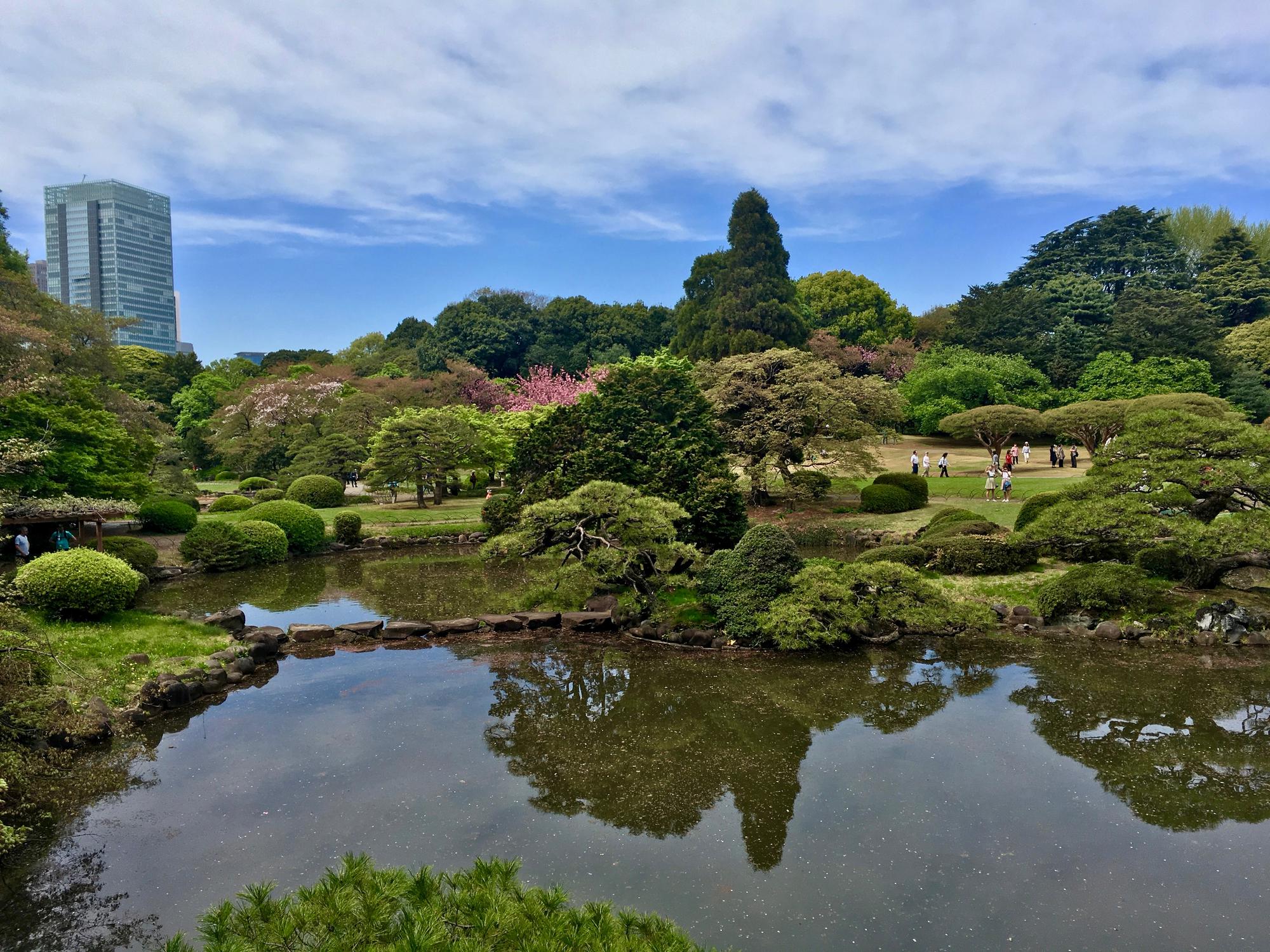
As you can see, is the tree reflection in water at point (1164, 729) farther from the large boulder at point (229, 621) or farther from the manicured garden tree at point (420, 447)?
the manicured garden tree at point (420, 447)

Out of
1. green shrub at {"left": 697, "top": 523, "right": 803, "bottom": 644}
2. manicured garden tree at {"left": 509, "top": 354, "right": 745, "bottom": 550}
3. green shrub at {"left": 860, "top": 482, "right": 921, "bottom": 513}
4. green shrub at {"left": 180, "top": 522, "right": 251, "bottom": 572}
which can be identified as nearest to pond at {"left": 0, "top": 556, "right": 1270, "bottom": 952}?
green shrub at {"left": 697, "top": 523, "right": 803, "bottom": 644}

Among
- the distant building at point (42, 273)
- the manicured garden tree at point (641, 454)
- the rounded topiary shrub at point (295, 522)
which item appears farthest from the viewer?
the distant building at point (42, 273)

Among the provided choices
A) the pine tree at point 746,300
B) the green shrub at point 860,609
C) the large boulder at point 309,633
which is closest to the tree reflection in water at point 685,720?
the green shrub at point 860,609

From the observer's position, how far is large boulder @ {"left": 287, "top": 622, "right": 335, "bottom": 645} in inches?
531

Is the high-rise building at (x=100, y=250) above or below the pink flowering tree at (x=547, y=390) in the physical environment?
above

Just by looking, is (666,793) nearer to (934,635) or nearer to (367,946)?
(367,946)

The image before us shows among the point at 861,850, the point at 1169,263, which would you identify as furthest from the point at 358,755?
the point at 1169,263

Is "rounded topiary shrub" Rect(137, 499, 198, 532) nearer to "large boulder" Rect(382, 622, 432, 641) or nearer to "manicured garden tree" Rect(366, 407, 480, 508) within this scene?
"manicured garden tree" Rect(366, 407, 480, 508)

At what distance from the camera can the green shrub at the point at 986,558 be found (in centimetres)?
1628

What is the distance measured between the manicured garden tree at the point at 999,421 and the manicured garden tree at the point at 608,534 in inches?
946

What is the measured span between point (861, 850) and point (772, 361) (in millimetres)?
22950

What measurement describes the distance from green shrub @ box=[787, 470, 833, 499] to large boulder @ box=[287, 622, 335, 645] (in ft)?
59.0

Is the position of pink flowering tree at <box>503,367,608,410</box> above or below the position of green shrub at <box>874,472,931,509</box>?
above

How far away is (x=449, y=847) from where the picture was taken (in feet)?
21.7
